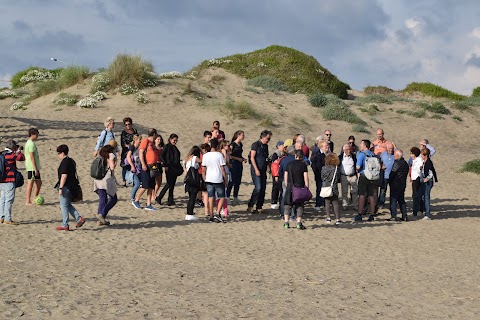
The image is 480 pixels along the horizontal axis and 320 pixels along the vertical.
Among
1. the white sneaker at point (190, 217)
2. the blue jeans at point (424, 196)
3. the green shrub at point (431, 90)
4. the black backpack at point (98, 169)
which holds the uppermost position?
the green shrub at point (431, 90)

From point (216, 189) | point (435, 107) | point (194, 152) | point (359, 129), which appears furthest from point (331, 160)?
point (435, 107)

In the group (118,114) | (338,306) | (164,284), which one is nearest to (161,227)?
(164,284)

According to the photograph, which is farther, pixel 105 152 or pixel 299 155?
pixel 299 155

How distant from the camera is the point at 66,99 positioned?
3247 cm

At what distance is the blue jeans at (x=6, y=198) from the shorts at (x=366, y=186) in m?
7.12

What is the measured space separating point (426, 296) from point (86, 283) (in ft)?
14.8

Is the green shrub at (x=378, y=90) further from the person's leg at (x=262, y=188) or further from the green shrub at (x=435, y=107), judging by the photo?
the person's leg at (x=262, y=188)

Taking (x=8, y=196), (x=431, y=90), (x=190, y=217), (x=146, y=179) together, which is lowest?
(x=190, y=217)

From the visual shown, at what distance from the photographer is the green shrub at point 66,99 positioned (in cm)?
3209

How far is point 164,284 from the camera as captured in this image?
874 centimetres

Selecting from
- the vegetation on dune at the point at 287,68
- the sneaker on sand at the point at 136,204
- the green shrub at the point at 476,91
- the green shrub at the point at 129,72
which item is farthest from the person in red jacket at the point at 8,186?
the green shrub at the point at 476,91

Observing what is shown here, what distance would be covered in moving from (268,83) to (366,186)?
88.0 feet

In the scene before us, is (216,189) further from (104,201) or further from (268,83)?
(268,83)

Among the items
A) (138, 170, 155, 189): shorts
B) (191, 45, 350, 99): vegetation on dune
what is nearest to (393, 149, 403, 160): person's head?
(138, 170, 155, 189): shorts
